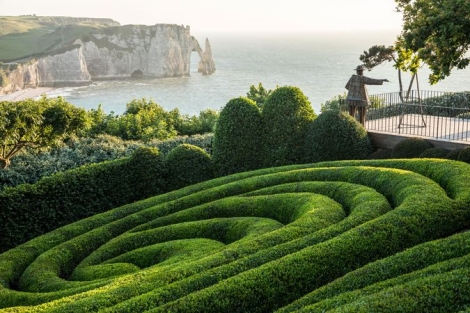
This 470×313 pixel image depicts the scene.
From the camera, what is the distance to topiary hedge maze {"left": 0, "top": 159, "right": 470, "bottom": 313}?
1007cm

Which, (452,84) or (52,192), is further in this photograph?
(452,84)

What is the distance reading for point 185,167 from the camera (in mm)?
22391

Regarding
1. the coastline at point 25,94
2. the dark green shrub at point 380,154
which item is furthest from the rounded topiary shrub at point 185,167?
the coastline at point 25,94

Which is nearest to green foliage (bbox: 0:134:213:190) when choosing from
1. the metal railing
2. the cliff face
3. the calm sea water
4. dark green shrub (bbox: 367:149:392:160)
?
dark green shrub (bbox: 367:149:392:160)

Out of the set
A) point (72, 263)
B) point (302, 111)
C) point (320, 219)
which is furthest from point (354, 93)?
point (72, 263)

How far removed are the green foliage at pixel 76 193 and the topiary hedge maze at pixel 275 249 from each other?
6.62 feet

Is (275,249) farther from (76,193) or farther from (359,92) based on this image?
(359,92)

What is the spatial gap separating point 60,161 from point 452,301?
18.0 meters

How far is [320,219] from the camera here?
13.7 meters

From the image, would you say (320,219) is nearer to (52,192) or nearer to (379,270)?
(379,270)

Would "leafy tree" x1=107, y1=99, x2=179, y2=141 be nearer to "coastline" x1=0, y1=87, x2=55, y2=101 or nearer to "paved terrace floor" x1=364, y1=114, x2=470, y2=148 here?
"paved terrace floor" x1=364, y1=114, x2=470, y2=148

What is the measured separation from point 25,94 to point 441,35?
411 feet

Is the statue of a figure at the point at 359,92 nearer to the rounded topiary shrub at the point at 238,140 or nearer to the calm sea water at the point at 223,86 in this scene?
the rounded topiary shrub at the point at 238,140

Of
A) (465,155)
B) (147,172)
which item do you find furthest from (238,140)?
(465,155)
